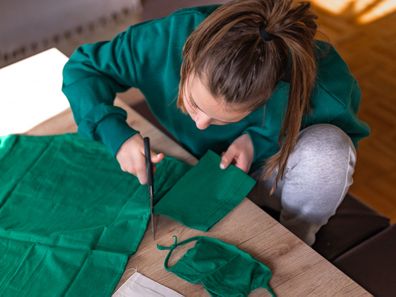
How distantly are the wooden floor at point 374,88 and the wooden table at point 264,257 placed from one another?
0.87 m

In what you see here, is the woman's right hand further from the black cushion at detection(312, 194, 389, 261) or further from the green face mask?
the black cushion at detection(312, 194, 389, 261)

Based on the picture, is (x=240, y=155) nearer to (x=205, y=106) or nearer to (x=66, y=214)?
(x=205, y=106)

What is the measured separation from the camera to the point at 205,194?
2.95ft

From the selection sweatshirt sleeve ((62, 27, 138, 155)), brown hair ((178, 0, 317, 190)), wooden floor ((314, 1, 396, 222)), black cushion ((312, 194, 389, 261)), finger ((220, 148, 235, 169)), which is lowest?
wooden floor ((314, 1, 396, 222))

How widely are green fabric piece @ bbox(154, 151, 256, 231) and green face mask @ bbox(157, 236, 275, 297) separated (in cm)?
5

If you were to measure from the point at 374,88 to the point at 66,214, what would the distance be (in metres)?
1.58

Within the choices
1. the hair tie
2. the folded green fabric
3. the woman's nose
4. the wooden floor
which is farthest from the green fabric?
the wooden floor

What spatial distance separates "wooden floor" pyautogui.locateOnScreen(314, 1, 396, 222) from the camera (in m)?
1.69

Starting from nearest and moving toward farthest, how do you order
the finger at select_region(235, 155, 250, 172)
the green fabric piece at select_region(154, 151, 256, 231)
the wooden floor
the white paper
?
the white paper
the green fabric piece at select_region(154, 151, 256, 231)
the finger at select_region(235, 155, 250, 172)
the wooden floor

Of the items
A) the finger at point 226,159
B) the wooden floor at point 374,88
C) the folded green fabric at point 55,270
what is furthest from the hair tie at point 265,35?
the wooden floor at point 374,88

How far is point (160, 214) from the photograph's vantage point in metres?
0.86

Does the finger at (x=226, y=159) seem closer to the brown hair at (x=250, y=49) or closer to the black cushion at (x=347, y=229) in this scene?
the brown hair at (x=250, y=49)

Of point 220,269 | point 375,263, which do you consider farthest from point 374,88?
point 220,269

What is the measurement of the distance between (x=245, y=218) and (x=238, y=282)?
0.43ft
